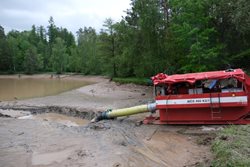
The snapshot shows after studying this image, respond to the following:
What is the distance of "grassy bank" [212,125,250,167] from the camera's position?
28.8ft

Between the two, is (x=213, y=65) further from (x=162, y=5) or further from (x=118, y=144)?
(x=118, y=144)

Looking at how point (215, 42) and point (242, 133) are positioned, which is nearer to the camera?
point (242, 133)

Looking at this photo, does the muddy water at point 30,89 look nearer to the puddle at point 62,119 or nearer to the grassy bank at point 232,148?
the puddle at point 62,119

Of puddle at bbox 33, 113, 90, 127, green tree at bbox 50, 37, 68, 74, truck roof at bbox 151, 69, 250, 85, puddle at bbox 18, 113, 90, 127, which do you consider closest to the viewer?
truck roof at bbox 151, 69, 250, 85

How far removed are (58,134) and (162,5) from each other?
84.3 ft

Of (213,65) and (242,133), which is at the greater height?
(213,65)

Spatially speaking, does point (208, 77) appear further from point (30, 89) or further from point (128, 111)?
point (30, 89)

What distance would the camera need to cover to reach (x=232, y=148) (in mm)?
9977

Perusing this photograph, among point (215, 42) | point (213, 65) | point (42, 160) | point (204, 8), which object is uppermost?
point (204, 8)

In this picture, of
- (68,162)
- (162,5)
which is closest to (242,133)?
(68,162)

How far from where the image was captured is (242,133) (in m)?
12.0

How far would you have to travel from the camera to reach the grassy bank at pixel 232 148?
878cm

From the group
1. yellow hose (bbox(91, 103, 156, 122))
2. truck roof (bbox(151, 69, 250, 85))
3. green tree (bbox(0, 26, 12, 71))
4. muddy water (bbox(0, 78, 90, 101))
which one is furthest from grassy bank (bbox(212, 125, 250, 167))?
green tree (bbox(0, 26, 12, 71))

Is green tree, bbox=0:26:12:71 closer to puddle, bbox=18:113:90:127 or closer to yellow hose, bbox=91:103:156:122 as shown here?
puddle, bbox=18:113:90:127
